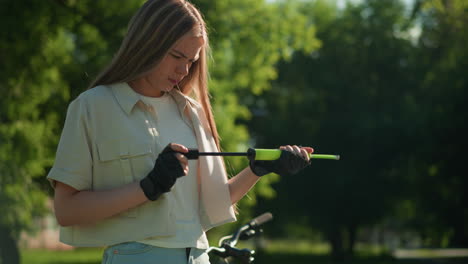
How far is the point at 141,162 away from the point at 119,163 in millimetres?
65

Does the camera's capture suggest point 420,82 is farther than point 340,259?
No

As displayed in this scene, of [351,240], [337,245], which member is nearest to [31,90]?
[337,245]

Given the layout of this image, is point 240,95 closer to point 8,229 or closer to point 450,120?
point 450,120

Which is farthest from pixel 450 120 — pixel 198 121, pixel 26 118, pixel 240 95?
pixel 198 121

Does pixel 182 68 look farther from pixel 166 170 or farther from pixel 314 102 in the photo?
pixel 314 102

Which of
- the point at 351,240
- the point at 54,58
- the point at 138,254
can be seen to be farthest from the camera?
the point at 351,240

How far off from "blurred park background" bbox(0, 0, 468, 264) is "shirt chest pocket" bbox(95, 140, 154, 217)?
9330mm

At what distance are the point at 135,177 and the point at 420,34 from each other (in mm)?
29155

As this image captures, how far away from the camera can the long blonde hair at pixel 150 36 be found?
2381 millimetres

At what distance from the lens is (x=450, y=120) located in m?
23.5

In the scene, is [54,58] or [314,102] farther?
[314,102]

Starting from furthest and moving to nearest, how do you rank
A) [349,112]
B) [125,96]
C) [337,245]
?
[337,245]
[349,112]
[125,96]

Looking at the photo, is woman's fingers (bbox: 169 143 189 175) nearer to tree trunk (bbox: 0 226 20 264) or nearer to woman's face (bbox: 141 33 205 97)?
woman's face (bbox: 141 33 205 97)

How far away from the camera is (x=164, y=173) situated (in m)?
2.17
